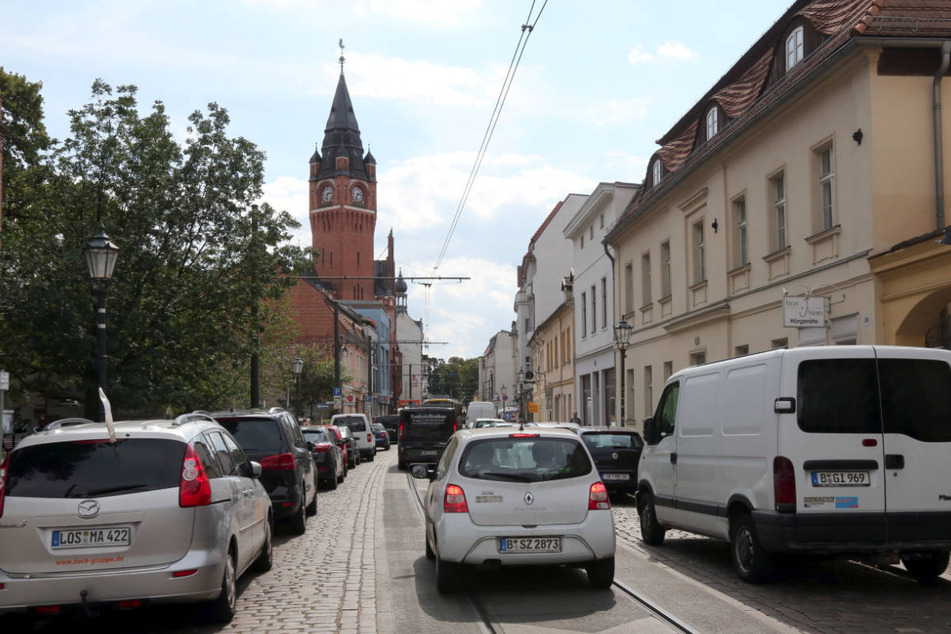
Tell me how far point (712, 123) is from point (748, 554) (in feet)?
56.6

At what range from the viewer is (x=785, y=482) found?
27.3 ft

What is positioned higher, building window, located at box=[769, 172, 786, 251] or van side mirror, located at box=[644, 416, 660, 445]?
building window, located at box=[769, 172, 786, 251]

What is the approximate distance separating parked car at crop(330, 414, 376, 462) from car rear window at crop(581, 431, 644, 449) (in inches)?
816

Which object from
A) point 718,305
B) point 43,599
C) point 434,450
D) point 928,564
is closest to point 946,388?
point 928,564

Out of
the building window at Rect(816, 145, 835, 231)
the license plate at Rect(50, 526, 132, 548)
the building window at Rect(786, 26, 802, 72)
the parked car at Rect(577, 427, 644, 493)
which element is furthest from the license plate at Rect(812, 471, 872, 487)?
the building window at Rect(786, 26, 802, 72)

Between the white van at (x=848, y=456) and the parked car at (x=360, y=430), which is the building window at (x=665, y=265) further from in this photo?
the white van at (x=848, y=456)

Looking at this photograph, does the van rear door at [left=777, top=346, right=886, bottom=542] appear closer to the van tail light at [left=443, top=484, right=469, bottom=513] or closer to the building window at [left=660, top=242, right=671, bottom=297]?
the van tail light at [left=443, top=484, right=469, bottom=513]

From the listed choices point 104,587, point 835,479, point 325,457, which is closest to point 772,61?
point 325,457

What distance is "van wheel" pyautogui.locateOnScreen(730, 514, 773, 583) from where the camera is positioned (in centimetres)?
874

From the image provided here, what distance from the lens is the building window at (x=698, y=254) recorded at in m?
25.1

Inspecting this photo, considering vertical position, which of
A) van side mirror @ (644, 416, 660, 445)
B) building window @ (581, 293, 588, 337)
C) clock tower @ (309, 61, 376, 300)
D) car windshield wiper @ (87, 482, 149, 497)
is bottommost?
car windshield wiper @ (87, 482, 149, 497)

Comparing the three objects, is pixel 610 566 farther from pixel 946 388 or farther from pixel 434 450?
pixel 434 450

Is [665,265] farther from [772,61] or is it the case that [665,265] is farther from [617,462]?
[617,462]

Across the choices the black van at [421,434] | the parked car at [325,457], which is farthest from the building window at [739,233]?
the black van at [421,434]
